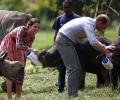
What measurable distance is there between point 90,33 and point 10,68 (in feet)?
6.18

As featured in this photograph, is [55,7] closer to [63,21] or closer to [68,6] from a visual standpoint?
[63,21]

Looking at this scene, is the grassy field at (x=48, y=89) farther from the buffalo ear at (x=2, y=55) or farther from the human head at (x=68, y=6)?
the human head at (x=68, y=6)

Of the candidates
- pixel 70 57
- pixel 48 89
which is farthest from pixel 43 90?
pixel 70 57

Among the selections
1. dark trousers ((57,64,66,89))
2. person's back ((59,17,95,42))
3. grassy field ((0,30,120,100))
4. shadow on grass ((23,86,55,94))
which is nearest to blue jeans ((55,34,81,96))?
person's back ((59,17,95,42))

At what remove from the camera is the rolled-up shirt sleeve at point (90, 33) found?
1459cm

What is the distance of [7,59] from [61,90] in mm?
2825

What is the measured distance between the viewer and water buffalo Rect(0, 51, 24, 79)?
576 inches

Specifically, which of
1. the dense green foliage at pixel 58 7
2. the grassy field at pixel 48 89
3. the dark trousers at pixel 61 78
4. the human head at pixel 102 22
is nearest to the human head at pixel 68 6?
the dark trousers at pixel 61 78

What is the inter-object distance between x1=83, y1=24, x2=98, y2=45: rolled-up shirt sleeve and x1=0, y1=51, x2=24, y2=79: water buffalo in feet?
5.17

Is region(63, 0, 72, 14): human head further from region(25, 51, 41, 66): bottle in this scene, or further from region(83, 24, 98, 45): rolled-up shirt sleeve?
region(83, 24, 98, 45): rolled-up shirt sleeve

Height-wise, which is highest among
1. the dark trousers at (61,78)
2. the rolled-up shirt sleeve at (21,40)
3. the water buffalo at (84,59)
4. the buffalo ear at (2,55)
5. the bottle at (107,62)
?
the rolled-up shirt sleeve at (21,40)

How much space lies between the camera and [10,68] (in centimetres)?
1467

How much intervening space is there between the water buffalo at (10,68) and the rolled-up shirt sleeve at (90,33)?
1576 millimetres

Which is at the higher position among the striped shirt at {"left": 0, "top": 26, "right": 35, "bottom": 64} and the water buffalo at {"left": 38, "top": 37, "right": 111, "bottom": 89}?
the striped shirt at {"left": 0, "top": 26, "right": 35, "bottom": 64}
